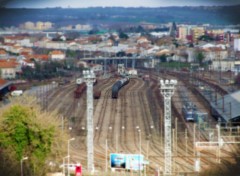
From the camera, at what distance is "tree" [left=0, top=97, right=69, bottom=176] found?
28.3ft

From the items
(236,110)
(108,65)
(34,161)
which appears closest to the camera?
(34,161)

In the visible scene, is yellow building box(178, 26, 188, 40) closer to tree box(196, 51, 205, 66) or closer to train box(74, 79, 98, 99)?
tree box(196, 51, 205, 66)

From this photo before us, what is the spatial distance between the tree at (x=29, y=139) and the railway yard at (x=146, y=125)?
1.20 ft

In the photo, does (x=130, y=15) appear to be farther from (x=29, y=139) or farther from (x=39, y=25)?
(x=29, y=139)

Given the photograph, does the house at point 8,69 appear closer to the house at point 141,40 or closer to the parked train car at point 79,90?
the parked train car at point 79,90

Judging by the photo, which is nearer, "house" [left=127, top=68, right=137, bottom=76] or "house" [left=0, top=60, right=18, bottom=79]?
"house" [left=127, top=68, right=137, bottom=76]

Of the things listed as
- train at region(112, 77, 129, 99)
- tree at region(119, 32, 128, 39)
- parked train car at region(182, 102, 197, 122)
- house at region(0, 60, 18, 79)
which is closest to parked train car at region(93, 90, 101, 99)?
train at region(112, 77, 129, 99)

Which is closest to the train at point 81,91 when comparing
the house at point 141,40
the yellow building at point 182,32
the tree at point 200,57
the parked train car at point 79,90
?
the parked train car at point 79,90

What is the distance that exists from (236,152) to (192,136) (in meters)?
0.70

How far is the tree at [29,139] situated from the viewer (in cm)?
863

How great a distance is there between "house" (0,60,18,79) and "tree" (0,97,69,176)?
10.3 ft

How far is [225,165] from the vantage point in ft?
29.3

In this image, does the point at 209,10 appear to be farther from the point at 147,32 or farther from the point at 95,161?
the point at 95,161

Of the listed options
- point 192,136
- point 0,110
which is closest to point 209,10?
point 192,136
